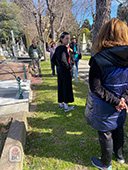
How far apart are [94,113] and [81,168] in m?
0.98

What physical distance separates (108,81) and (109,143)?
0.82 metres

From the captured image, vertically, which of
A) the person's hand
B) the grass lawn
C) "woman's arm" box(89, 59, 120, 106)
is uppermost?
Result: "woman's arm" box(89, 59, 120, 106)

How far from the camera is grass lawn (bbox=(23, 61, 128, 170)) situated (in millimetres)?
1992

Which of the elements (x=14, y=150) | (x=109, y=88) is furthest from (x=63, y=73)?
(x=14, y=150)

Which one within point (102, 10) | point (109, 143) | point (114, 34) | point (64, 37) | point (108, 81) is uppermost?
point (102, 10)

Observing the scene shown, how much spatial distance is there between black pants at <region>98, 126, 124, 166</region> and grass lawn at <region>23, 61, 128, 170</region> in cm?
24

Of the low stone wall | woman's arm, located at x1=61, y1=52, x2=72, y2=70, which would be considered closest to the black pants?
the low stone wall

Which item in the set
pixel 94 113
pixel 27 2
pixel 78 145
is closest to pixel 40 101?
pixel 78 145

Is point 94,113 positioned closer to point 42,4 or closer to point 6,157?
point 6,157

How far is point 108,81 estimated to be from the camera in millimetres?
1387

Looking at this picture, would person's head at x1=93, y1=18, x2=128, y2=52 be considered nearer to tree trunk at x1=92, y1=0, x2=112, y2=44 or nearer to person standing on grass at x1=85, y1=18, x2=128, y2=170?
person standing on grass at x1=85, y1=18, x2=128, y2=170

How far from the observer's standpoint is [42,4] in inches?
433

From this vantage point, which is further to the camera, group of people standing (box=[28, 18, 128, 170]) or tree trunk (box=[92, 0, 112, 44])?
tree trunk (box=[92, 0, 112, 44])

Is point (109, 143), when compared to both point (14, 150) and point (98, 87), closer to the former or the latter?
point (98, 87)
